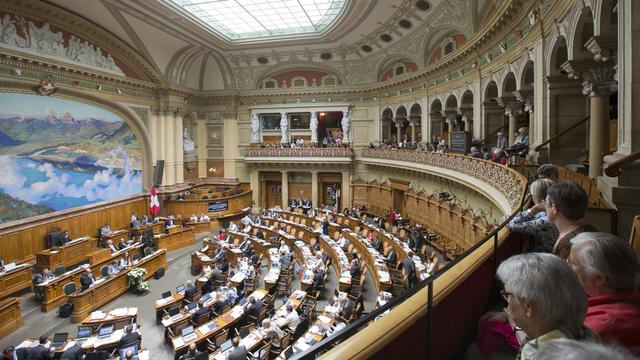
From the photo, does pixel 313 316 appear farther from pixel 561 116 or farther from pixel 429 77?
pixel 429 77

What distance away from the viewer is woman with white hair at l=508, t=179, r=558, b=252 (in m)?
3.58

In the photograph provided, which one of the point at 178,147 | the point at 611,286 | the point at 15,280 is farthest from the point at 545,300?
the point at 178,147

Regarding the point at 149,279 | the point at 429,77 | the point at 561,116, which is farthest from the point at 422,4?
the point at 149,279

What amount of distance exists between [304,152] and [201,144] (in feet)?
29.3

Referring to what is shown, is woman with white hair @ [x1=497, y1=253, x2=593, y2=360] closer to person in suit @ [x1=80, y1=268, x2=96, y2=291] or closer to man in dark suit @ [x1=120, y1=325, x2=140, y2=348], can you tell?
man in dark suit @ [x1=120, y1=325, x2=140, y2=348]

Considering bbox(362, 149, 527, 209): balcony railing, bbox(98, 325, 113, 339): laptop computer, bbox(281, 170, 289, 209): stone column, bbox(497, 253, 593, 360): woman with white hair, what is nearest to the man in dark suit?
bbox(98, 325, 113, 339): laptop computer

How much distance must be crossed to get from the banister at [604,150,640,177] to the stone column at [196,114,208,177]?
28634mm

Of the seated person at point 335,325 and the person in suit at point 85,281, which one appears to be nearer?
the seated person at point 335,325

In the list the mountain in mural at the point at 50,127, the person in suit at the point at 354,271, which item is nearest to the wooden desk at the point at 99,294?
the mountain in mural at the point at 50,127

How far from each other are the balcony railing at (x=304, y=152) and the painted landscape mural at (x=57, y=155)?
9.40 metres

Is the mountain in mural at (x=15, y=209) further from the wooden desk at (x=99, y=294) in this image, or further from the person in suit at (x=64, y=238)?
the wooden desk at (x=99, y=294)

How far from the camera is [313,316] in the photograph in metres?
11.2

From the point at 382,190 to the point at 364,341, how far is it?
2344 centimetres

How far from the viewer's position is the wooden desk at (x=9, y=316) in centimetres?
1084
